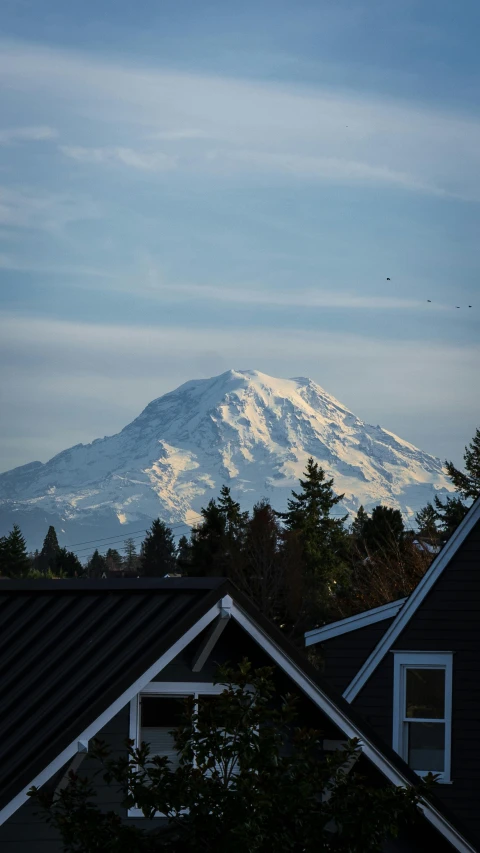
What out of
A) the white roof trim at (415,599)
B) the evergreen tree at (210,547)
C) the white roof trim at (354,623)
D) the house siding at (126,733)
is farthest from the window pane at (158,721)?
the evergreen tree at (210,547)

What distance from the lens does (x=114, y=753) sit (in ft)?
41.8

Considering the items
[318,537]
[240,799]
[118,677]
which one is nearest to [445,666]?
[118,677]

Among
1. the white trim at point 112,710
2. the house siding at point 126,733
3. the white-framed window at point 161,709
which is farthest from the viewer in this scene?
the white-framed window at point 161,709

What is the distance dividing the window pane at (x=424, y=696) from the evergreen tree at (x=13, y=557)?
10519cm

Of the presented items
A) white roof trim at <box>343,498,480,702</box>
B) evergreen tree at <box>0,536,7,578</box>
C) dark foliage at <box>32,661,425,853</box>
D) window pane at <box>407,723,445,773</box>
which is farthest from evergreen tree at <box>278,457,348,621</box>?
dark foliage at <box>32,661,425,853</box>

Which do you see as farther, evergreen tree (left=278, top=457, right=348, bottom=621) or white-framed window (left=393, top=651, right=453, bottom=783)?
evergreen tree (left=278, top=457, right=348, bottom=621)

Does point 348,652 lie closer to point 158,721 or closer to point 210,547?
point 158,721

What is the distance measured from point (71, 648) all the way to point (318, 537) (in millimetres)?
99036

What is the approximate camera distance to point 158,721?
13.1m

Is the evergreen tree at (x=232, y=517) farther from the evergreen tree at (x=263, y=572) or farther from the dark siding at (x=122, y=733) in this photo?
the dark siding at (x=122, y=733)

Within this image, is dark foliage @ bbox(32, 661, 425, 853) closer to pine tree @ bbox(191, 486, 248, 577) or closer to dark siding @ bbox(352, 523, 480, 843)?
dark siding @ bbox(352, 523, 480, 843)

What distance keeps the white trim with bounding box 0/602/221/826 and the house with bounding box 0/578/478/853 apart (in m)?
0.01

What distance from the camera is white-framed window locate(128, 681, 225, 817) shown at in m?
13.0

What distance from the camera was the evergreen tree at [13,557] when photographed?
131 meters
